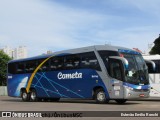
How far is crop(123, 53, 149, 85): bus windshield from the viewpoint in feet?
67.2

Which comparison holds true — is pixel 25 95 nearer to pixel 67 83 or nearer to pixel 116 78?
pixel 67 83

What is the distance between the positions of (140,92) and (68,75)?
16.7ft

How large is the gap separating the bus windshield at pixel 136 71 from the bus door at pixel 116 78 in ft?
1.38

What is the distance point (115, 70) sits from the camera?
20688 mm

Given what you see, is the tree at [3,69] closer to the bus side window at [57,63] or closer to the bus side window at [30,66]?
the bus side window at [30,66]

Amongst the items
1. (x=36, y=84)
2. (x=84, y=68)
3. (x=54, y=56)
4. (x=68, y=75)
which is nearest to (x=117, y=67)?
(x=84, y=68)

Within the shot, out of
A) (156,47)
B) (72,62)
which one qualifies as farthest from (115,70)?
(156,47)

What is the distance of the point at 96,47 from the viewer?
2178 centimetres

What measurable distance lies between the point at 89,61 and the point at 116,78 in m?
2.15

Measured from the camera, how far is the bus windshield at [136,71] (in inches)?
806

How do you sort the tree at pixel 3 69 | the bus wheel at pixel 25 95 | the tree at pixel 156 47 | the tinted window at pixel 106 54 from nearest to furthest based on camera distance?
the tinted window at pixel 106 54
the bus wheel at pixel 25 95
the tree at pixel 156 47
the tree at pixel 3 69

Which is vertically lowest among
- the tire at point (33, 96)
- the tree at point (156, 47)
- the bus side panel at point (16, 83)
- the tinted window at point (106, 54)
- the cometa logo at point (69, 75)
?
the tire at point (33, 96)

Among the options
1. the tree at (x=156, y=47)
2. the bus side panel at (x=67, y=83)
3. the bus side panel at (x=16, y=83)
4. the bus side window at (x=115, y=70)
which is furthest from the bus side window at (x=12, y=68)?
the tree at (x=156, y=47)

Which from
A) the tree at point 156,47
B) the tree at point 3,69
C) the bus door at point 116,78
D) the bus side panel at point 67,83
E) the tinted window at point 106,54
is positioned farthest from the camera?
the tree at point 3,69
